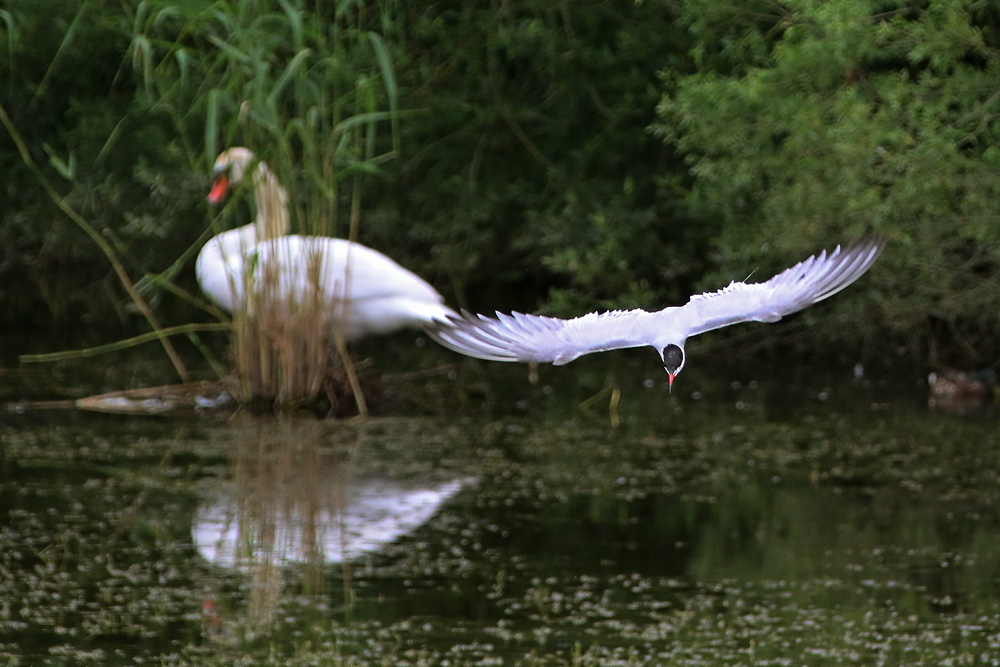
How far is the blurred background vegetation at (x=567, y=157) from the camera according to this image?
836cm

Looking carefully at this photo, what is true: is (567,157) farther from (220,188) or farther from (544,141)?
(220,188)

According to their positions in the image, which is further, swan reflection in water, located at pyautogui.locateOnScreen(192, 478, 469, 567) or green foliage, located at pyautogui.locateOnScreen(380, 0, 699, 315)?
green foliage, located at pyautogui.locateOnScreen(380, 0, 699, 315)

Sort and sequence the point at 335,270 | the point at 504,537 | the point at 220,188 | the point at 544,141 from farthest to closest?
the point at 544,141, the point at 220,188, the point at 335,270, the point at 504,537

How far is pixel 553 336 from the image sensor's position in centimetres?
355

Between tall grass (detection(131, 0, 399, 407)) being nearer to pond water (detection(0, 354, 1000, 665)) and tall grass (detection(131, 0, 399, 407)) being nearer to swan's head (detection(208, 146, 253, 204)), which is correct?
swan's head (detection(208, 146, 253, 204))

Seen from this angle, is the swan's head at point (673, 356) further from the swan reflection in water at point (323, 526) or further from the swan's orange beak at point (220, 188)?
the swan's orange beak at point (220, 188)

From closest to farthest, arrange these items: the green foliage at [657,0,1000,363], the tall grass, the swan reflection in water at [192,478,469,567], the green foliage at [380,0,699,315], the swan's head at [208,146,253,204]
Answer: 1. the swan reflection in water at [192,478,469,567]
2. the tall grass
3. the green foliage at [657,0,1000,363]
4. the swan's head at [208,146,253,204]
5. the green foliage at [380,0,699,315]

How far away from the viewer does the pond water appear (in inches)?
184

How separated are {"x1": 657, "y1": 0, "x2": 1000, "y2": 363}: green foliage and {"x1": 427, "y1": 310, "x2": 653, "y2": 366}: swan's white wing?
4397mm

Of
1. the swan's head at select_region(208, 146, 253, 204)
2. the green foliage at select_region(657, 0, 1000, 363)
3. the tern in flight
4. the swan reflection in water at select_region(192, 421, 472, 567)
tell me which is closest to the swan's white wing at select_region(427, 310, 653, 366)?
the tern in flight

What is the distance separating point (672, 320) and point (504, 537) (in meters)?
2.60

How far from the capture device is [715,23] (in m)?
9.65

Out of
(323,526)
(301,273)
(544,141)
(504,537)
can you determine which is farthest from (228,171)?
(504,537)

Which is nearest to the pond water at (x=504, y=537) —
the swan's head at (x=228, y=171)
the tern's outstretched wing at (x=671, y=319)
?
the tern's outstretched wing at (x=671, y=319)
